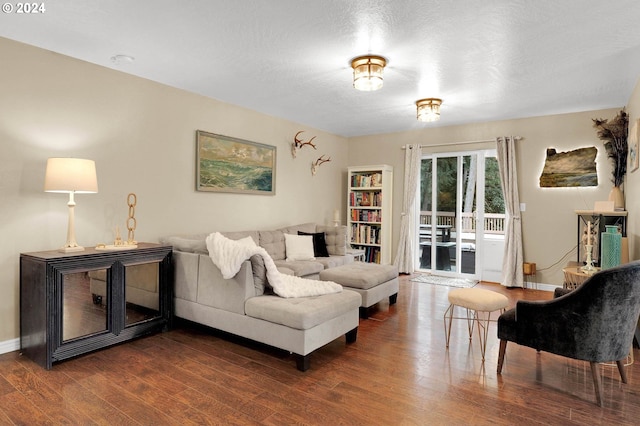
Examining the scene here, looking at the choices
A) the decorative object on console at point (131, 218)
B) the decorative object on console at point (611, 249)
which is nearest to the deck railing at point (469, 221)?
the decorative object on console at point (611, 249)

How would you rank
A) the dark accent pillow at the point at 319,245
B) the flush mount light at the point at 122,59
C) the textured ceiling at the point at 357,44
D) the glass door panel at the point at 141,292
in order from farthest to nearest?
the dark accent pillow at the point at 319,245
the flush mount light at the point at 122,59
the glass door panel at the point at 141,292
the textured ceiling at the point at 357,44

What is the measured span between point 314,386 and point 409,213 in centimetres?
442

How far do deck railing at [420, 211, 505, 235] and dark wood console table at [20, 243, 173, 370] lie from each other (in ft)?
14.7

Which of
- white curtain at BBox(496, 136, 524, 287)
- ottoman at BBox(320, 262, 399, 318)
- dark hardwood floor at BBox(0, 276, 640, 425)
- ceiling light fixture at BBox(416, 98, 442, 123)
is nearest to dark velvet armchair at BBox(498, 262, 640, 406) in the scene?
dark hardwood floor at BBox(0, 276, 640, 425)

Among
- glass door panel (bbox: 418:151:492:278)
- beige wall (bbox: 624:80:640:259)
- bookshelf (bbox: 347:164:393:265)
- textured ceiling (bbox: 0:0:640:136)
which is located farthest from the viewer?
bookshelf (bbox: 347:164:393:265)

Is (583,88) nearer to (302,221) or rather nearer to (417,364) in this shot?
(417,364)

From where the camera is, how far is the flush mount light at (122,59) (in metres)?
3.30

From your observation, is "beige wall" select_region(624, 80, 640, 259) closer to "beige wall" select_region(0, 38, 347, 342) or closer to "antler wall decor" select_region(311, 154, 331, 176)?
"antler wall decor" select_region(311, 154, 331, 176)

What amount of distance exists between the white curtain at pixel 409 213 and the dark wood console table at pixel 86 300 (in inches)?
163

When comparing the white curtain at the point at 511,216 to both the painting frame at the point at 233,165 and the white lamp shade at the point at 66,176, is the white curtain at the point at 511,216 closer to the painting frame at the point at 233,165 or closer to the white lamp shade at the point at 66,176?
the painting frame at the point at 233,165

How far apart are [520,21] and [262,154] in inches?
138

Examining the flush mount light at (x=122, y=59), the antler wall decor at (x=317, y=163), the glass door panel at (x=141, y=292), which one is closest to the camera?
the glass door panel at (x=141, y=292)

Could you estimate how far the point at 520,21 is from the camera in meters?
2.62

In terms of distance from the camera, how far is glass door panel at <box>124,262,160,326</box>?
3.18 metres
